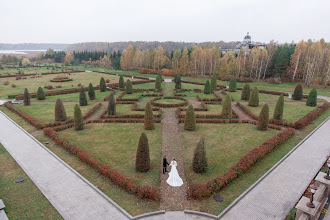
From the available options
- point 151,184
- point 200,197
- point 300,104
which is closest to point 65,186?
point 151,184

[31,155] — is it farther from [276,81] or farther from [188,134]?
[276,81]

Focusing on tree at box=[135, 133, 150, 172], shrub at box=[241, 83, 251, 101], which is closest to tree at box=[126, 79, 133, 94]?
shrub at box=[241, 83, 251, 101]

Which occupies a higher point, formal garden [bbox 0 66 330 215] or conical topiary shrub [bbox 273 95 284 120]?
conical topiary shrub [bbox 273 95 284 120]

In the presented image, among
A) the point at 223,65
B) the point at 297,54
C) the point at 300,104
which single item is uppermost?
the point at 297,54

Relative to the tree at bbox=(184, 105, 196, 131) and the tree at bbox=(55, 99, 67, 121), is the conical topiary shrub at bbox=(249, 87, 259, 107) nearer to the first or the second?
the tree at bbox=(184, 105, 196, 131)

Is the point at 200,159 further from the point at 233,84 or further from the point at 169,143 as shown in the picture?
the point at 233,84

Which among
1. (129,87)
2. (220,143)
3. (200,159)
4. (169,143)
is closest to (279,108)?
(220,143)

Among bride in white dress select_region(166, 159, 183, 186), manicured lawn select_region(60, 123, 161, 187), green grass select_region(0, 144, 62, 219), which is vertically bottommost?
green grass select_region(0, 144, 62, 219)
